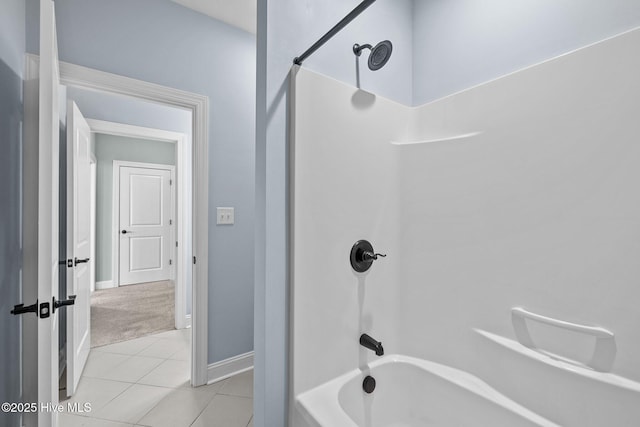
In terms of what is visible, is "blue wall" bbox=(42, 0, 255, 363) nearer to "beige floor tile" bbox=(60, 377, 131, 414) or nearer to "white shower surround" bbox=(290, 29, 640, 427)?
"beige floor tile" bbox=(60, 377, 131, 414)

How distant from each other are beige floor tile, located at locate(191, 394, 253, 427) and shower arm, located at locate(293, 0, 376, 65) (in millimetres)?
1968

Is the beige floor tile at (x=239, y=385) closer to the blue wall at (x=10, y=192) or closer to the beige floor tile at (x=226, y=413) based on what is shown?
the beige floor tile at (x=226, y=413)

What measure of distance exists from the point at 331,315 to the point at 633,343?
0.98 meters

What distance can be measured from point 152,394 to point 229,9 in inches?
109

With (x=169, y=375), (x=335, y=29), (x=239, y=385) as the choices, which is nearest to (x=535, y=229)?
(x=335, y=29)

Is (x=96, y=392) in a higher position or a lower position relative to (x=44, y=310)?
lower

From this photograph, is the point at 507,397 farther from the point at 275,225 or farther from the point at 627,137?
the point at 275,225

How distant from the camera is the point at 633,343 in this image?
34.3 inches

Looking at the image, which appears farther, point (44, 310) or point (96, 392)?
point (96, 392)

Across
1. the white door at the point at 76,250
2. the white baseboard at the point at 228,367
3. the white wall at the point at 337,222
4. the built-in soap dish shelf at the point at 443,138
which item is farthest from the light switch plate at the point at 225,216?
the built-in soap dish shelf at the point at 443,138

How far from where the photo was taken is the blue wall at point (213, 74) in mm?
1726

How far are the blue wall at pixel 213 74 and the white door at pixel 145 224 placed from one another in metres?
3.38

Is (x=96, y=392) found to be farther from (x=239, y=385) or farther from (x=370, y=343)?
(x=370, y=343)

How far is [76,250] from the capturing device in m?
2.02
